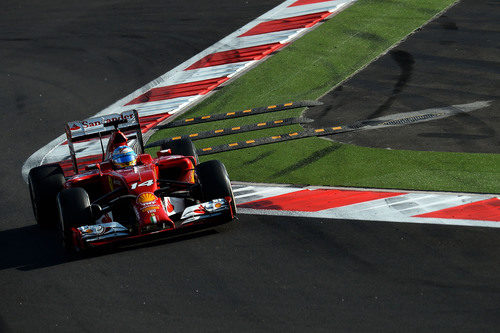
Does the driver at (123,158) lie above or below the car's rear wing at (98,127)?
below

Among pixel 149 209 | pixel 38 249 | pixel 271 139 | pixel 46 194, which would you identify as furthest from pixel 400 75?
pixel 38 249

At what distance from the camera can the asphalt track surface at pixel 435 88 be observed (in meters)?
18.7

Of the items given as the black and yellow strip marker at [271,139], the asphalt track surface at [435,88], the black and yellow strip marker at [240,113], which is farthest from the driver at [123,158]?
the black and yellow strip marker at [240,113]

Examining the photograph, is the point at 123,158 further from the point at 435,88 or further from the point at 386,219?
the point at 435,88

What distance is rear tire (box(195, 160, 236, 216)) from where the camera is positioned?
14789 millimetres

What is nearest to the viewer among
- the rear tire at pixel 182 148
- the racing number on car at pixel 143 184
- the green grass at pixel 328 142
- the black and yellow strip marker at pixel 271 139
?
the racing number on car at pixel 143 184

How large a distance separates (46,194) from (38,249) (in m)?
1.13

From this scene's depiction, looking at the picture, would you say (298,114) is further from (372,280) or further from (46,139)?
(372,280)

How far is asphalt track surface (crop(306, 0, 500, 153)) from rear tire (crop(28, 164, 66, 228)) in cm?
650

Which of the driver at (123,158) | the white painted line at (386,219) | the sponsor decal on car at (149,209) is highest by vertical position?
the driver at (123,158)

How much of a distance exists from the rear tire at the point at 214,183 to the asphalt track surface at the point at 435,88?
4.76 meters

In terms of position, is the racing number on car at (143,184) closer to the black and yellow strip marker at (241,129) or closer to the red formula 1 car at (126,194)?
the red formula 1 car at (126,194)

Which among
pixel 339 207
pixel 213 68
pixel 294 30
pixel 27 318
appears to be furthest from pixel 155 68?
pixel 27 318

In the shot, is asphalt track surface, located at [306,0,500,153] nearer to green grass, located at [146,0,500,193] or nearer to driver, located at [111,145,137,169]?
green grass, located at [146,0,500,193]
